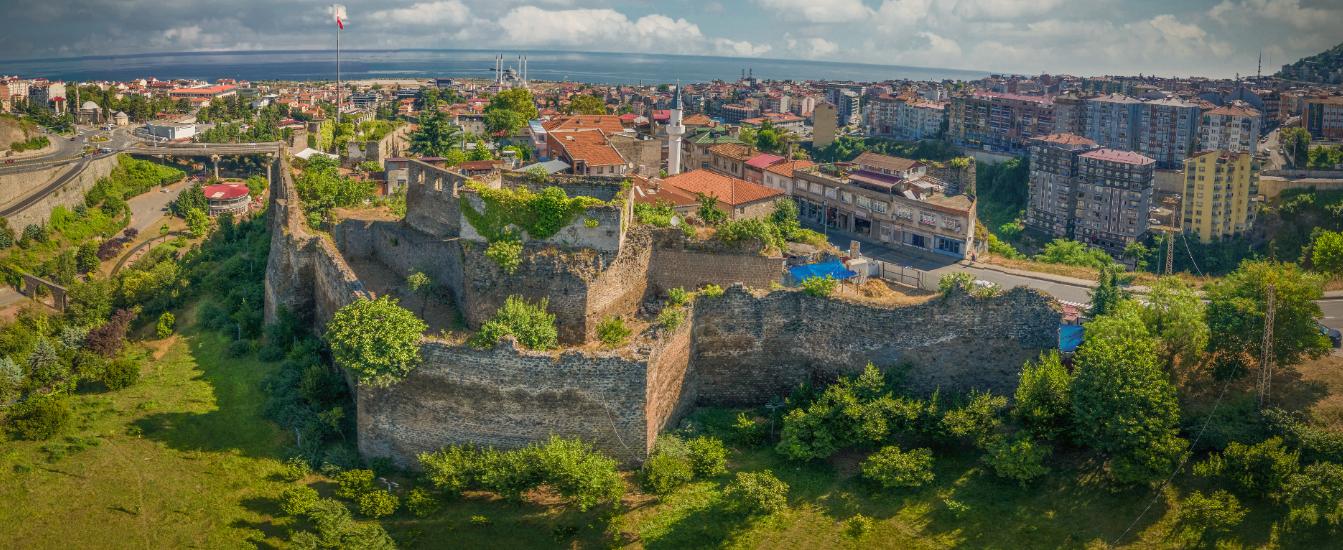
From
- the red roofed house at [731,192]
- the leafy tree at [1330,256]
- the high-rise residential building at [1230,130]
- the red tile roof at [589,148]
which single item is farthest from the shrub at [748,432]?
the high-rise residential building at [1230,130]

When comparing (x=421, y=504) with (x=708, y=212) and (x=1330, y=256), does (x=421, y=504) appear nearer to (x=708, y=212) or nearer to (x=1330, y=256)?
(x=708, y=212)

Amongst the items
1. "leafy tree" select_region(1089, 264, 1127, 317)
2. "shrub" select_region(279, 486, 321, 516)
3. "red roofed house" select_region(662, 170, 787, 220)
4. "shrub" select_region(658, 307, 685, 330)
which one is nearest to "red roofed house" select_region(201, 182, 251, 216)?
"red roofed house" select_region(662, 170, 787, 220)

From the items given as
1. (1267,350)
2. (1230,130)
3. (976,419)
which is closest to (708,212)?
(976,419)

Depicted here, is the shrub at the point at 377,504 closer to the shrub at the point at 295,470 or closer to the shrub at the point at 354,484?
the shrub at the point at 354,484

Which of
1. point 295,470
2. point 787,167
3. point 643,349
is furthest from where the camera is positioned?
point 787,167

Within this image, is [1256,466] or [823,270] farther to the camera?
[823,270]
